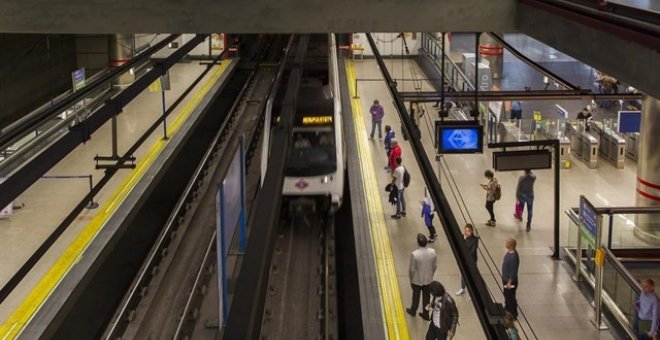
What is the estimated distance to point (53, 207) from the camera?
1345 centimetres

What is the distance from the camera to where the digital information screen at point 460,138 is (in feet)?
38.6

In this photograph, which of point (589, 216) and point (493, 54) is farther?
point (493, 54)

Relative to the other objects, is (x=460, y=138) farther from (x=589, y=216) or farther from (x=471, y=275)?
(x=471, y=275)

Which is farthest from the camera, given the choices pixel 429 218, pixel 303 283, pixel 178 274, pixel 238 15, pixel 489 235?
pixel 489 235

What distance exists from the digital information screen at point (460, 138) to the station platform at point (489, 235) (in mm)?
1621

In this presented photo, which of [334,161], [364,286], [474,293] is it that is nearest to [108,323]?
[364,286]

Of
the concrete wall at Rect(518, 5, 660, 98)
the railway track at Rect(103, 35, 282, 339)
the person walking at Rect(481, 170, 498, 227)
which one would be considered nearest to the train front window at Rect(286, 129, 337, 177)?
the railway track at Rect(103, 35, 282, 339)

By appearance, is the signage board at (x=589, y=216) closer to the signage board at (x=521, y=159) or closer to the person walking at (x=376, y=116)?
the signage board at (x=521, y=159)

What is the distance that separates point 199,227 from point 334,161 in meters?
2.70

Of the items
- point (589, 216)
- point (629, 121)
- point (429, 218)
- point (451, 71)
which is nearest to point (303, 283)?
point (429, 218)

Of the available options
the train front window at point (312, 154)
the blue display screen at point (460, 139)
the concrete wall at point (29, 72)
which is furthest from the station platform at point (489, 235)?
the concrete wall at point (29, 72)

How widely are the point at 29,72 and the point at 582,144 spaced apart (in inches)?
515

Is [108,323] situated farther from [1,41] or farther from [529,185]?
[1,41]

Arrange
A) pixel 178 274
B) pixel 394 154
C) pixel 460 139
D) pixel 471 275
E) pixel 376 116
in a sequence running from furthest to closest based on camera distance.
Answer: pixel 376 116 < pixel 394 154 < pixel 460 139 < pixel 178 274 < pixel 471 275
